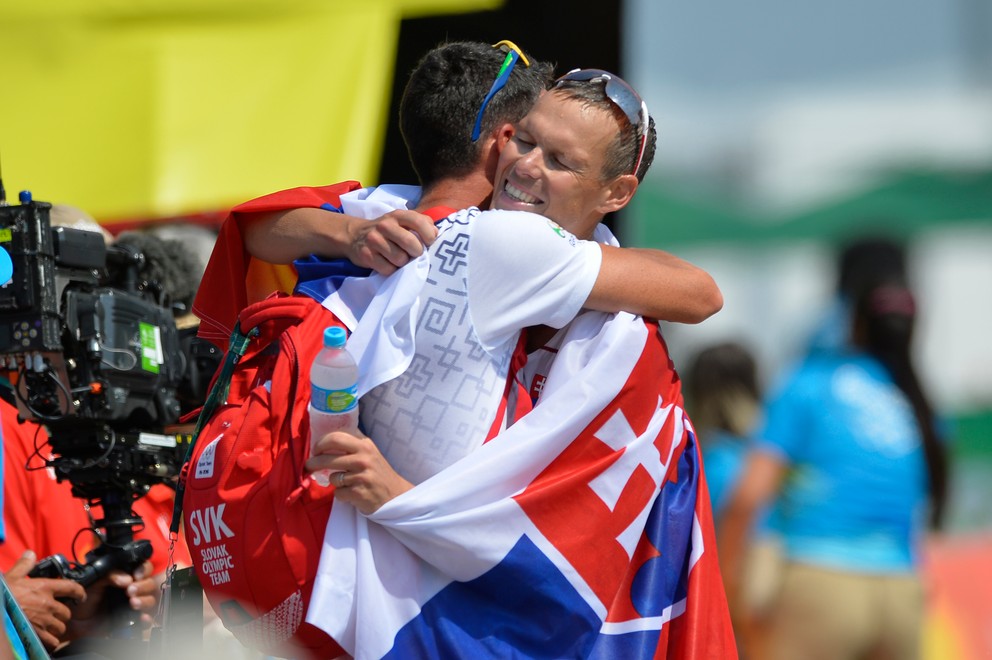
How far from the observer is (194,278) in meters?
3.79

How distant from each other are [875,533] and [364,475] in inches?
86.7

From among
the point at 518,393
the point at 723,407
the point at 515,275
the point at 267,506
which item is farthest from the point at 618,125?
the point at 723,407

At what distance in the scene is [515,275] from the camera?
210 cm

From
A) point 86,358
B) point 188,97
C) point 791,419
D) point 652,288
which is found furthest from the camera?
point 188,97

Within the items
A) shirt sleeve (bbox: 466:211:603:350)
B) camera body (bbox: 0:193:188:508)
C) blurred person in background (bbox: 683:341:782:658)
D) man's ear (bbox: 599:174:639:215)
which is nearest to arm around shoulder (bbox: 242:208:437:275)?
shirt sleeve (bbox: 466:211:603:350)

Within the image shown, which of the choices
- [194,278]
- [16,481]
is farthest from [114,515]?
[194,278]

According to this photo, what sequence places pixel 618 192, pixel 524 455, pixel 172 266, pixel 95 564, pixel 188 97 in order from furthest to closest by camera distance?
1. pixel 188 97
2. pixel 172 266
3. pixel 95 564
4. pixel 618 192
5. pixel 524 455

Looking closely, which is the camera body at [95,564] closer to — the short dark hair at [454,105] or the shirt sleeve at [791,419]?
the short dark hair at [454,105]

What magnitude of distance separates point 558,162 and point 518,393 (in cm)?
39

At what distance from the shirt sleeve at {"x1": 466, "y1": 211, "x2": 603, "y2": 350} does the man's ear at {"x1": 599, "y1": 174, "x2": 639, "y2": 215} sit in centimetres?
22

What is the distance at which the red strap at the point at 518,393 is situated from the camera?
216 cm

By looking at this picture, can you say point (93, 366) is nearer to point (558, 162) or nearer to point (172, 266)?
point (172, 266)

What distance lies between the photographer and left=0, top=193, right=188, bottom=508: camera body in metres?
2.82

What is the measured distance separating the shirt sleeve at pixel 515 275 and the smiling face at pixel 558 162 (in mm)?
129
